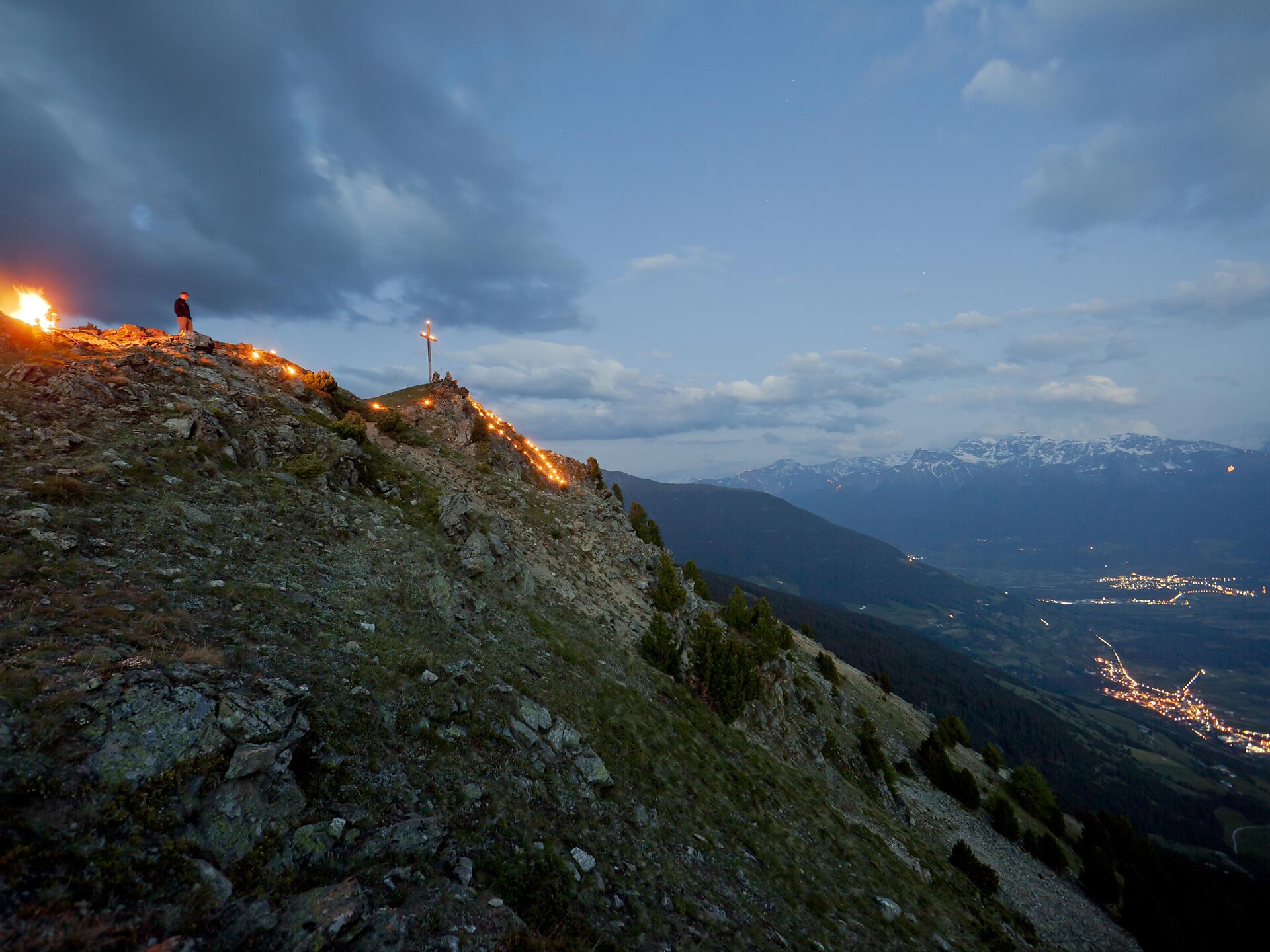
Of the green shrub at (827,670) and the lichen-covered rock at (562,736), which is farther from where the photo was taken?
the green shrub at (827,670)

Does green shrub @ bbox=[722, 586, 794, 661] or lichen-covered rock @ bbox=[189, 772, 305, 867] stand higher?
lichen-covered rock @ bbox=[189, 772, 305, 867]

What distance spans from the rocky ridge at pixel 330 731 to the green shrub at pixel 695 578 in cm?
2485

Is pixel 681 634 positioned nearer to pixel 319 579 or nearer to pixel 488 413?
pixel 319 579

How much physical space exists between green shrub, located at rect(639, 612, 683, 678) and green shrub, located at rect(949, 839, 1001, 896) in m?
24.4

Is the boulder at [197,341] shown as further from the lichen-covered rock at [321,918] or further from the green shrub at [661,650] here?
the lichen-covered rock at [321,918]

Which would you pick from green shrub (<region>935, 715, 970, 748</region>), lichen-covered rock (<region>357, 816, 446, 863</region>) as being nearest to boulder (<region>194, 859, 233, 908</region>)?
lichen-covered rock (<region>357, 816, 446, 863</region>)

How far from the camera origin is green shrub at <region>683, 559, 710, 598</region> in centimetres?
5668

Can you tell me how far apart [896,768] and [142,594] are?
219ft

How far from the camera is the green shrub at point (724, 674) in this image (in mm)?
30469

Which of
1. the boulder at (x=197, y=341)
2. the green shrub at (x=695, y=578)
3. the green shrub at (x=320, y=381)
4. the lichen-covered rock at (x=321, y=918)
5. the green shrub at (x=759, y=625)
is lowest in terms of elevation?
the green shrub at (x=759, y=625)

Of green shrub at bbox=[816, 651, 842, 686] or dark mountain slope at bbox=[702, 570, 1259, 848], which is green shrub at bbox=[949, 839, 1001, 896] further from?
dark mountain slope at bbox=[702, 570, 1259, 848]

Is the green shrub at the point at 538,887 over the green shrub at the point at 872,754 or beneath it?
over

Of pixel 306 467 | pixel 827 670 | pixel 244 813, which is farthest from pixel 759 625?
pixel 244 813

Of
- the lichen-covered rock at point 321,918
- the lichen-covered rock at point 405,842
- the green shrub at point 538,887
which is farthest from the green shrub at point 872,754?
the lichen-covered rock at point 321,918
